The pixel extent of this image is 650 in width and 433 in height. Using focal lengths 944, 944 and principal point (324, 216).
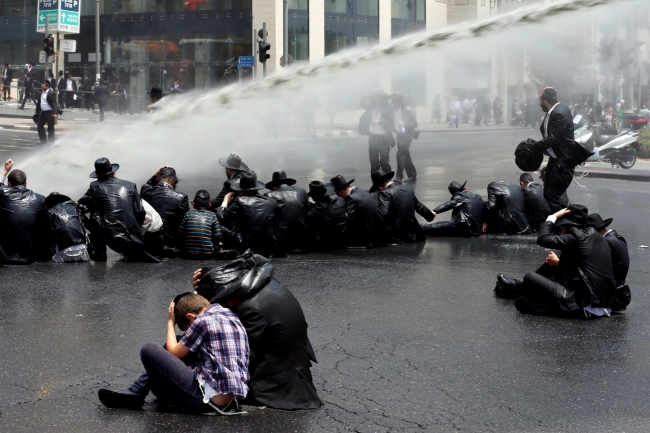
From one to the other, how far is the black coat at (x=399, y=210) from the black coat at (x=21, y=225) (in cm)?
Answer: 424

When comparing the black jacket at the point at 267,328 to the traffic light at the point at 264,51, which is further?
the traffic light at the point at 264,51

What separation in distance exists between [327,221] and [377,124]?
22.6 ft

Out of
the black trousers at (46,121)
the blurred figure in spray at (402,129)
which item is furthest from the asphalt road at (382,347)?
the black trousers at (46,121)

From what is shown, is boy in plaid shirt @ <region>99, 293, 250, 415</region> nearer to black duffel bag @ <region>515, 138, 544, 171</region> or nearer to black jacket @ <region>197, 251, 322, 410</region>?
black jacket @ <region>197, 251, 322, 410</region>

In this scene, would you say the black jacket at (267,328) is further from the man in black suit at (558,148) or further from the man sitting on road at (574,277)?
the man in black suit at (558,148)

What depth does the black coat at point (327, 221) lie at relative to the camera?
11.8 m

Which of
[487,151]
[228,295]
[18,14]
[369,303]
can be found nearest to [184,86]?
[18,14]

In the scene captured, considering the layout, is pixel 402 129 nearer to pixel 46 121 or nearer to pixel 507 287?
pixel 507 287

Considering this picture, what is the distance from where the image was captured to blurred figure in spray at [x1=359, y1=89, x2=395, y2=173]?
18.3 m

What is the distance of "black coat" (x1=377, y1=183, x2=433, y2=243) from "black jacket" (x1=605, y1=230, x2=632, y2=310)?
4.16m

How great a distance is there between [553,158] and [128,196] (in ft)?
16.9

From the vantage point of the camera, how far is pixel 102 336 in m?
7.45

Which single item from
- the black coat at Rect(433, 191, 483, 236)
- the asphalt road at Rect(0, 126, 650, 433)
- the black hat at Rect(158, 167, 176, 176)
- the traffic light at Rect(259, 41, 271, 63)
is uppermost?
the traffic light at Rect(259, 41, 271, 63)

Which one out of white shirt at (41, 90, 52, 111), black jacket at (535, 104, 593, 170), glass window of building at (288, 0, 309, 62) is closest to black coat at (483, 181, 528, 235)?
black jacket at (535, 104, 593, 170)
